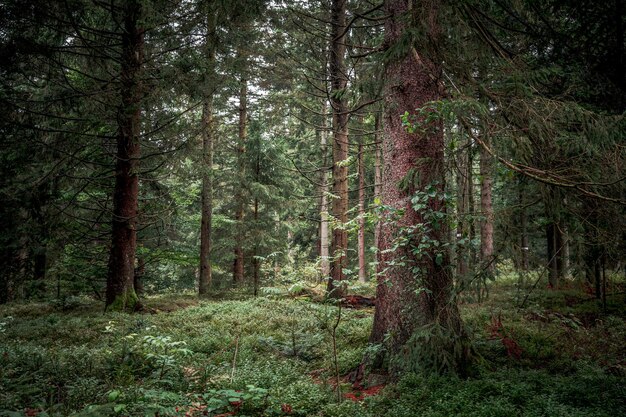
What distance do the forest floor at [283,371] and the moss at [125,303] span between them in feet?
1.95

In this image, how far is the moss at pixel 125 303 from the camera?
10406 millimetres

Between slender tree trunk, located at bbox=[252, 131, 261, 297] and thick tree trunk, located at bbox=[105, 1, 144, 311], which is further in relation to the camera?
slender tree trunk, located at bbox=[252, 131, 261, 297]

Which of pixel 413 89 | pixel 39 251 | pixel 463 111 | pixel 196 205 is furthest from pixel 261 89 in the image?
pixel 463 111

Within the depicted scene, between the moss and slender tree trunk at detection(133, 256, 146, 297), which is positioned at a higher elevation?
slender tree trunk at detection(133, 256, 146, 297)

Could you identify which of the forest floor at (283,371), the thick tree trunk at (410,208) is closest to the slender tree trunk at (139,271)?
the forest floor at (283,371)

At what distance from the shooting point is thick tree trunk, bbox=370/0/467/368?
5.18m

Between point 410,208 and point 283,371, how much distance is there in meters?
3.40

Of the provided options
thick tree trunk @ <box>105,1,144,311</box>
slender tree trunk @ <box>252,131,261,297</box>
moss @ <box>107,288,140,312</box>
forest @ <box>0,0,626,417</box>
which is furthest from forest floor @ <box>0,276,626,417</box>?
slender tree trunk @ <box>252,131,261,297</box>

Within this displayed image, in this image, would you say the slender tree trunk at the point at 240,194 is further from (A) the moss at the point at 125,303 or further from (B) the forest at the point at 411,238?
(A) the moss at the point at 125,303

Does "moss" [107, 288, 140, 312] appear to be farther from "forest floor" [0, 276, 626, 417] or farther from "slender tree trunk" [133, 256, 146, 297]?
"slender tree trunk" [133, 256, 146, 297]

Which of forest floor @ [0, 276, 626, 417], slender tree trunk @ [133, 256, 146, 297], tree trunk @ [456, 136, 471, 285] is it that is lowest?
forest floor @ [0, 276, 626, 417]

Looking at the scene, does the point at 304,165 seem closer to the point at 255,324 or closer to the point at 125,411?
Answer: the point at 255,324

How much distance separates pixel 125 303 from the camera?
10656mm

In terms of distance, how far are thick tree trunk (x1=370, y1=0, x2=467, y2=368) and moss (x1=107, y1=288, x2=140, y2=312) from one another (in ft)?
26.1
